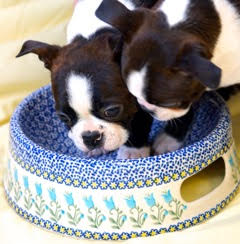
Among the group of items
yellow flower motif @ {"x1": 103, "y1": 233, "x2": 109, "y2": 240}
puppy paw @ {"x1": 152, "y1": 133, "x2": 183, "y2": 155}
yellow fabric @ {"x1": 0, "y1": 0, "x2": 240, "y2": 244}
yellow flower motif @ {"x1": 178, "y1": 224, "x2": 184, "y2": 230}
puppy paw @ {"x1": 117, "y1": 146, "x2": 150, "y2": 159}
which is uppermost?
yellow flower motif @ {"x1": 178, "y1": 224, "x2": 184, "y2": 230}

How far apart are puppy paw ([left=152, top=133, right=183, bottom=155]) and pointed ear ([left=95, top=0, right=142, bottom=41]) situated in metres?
0.46

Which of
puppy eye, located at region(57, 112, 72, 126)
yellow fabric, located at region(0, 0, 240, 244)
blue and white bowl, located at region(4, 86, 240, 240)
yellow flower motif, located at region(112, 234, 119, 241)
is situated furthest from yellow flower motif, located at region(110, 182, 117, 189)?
yellow fabric, located at region(0, 0, 240, 244)

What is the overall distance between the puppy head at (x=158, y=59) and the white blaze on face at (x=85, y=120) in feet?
0.41

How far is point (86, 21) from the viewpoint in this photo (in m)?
1.79

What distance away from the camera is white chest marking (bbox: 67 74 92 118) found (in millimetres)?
1589

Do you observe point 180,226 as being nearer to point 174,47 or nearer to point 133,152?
point 133,152

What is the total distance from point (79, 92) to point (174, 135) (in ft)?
1.45

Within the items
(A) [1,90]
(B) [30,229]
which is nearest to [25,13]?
(A) [1,90]

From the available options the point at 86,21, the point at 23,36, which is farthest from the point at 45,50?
the point at 23,36

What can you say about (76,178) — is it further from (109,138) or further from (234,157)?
(234,157)

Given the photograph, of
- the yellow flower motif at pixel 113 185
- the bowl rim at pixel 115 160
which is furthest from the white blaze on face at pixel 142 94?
the yellow flower motif at pixel 113 185

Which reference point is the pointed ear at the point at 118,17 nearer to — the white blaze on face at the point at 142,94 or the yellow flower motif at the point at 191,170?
the white blaze on face at the point at 142,94

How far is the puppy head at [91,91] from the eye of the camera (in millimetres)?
1604

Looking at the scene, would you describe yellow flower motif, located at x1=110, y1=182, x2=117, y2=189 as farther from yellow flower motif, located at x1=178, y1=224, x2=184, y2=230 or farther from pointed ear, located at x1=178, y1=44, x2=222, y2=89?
pointed ear, located at x1=178, y1=44, x2=222, y2=89
